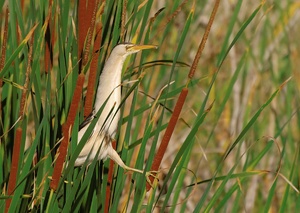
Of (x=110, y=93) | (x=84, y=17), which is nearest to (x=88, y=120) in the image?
(x=110, y=93)

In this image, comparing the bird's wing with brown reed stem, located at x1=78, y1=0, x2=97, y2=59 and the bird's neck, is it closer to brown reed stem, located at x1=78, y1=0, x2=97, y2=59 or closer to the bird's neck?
the bird's neck

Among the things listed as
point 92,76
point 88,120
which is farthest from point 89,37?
point 88,120

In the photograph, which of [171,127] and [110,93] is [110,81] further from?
[171,127]

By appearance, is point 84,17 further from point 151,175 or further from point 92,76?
point 151,175

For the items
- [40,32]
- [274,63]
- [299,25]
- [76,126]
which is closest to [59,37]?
[40,32]

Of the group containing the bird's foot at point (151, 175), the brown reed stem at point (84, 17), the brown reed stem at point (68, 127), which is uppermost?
the brown reed stem at point (84, 17)

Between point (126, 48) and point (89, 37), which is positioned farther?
point (126, 48)

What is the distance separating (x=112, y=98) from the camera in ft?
4.04

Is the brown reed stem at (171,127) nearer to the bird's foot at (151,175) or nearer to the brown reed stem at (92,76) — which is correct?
the bird's foot at (151,175)

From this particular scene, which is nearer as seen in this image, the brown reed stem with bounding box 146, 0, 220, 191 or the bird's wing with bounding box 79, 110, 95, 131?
the brown reed stem with bounding box 146, 0, 220, 191

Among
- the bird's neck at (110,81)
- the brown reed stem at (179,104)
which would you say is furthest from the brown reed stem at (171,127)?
the bird's neck at (110,81)

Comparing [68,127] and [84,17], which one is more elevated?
[84,17]

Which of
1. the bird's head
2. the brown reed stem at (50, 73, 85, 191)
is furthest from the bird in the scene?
the brown reed stem at (50, 73, 85, 191)

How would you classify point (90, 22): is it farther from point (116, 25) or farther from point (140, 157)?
point (140, 157)
